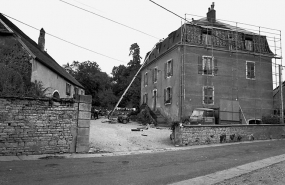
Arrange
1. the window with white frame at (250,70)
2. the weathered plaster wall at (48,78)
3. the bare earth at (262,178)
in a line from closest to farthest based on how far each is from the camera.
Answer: the bare earth at (262,178)
the weathered plaster wall at (48,78)
the window with white frame at (250,70)

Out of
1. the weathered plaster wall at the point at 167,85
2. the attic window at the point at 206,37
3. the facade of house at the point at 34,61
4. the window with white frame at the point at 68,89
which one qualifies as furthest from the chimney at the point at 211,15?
the window with white frame at the point at 68,89

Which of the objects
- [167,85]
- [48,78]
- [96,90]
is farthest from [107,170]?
[96,90]

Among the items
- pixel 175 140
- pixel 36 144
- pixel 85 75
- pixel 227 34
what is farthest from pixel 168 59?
pixel 85 75

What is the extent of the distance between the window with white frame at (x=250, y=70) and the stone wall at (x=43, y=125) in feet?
60.4

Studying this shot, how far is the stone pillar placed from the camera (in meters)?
10.0

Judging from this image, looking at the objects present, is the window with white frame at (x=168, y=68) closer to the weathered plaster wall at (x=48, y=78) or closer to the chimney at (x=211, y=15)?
the chimney at (x=211, y=15)

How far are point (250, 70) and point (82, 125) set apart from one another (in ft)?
63.1

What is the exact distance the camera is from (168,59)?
2439cm

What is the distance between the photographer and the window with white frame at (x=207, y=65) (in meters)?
22.1

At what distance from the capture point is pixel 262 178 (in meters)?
5.93

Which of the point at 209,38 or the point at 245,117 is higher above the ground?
the point at 209,38

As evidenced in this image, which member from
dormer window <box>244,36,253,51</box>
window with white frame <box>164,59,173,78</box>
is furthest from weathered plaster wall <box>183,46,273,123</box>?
window with white frame <box>164,59,173,78</box>

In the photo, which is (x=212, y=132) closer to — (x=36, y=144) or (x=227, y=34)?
(x=36, y=144)

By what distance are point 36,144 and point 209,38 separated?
18576 millimetres
